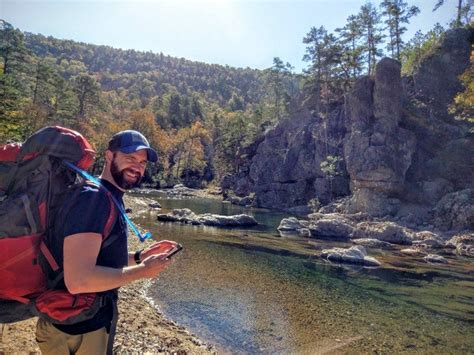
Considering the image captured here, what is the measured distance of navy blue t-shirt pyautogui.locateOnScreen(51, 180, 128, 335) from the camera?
2.48 meters

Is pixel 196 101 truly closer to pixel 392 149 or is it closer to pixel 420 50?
pixel 420 50

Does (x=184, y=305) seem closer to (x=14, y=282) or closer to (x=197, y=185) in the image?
(x=14, y=282)

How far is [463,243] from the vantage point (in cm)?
2805

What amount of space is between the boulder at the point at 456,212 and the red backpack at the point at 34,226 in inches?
1430

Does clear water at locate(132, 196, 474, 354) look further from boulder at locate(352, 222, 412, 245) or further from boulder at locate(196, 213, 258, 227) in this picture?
boulder at locate(196, 213, 258, 227)

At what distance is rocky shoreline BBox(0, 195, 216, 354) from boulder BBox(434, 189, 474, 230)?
101ft

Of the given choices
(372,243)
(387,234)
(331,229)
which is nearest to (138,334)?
(372,243)

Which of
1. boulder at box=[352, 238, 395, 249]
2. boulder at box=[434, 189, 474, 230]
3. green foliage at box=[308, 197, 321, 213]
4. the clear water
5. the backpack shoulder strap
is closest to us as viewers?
the backpack shoulder strap

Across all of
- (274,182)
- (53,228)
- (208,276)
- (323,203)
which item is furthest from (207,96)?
(53,228)

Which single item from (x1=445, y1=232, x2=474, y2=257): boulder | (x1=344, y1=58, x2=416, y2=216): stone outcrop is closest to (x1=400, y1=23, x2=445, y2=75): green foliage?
(x1=344, y1=58, x2=416, y2=216): stone outcrop

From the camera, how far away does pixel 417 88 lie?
49.9m

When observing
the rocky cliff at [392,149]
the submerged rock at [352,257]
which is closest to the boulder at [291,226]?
the submerged rock at [352,257]

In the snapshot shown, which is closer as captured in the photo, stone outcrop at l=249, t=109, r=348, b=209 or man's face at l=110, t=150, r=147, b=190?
man's face at l=110, t=150, r=147, b=190

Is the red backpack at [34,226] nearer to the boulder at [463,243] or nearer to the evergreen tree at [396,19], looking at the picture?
the boulder at [463,243]
